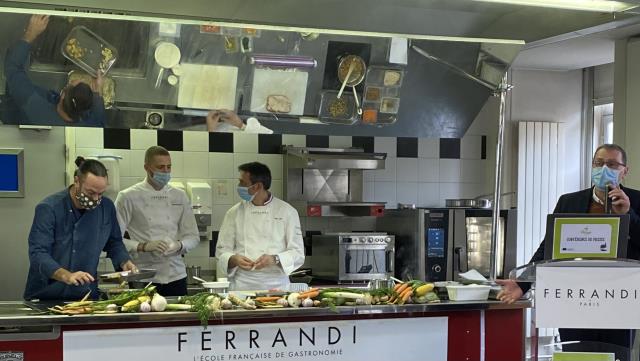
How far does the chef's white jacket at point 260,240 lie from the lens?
4.87 meters

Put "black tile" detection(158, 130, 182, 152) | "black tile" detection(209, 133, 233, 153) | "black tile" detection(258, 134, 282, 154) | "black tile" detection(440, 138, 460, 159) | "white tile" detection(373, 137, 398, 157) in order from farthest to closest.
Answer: "black tile" detection(440, 138, 460, 159), "white tile" detection(373, 137, 398, 157), "black tile" detection(258, 134, 282, 154), "black tile" detection(209, 133, 233, 153), "black tile" detection(158, 130, 182, 152)

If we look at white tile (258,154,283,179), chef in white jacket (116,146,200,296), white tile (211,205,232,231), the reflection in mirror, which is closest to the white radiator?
white tile (258,154,283,179)

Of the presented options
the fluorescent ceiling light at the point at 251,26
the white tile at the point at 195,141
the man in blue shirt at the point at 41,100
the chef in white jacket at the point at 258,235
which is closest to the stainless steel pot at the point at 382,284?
the chef in white jacket at the point at 258,235

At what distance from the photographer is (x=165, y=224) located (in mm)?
5148

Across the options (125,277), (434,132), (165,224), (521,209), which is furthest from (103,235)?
(521,209)

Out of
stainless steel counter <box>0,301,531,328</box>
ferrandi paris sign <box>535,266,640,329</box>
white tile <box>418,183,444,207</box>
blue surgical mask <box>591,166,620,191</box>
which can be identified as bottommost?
stainless steel counter <box>0,301,531,328</box>

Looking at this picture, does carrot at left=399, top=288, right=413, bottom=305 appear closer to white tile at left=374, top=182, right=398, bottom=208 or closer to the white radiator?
white tile at left=374, top=182, right=398, bottom=208

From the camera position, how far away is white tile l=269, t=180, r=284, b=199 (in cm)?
623

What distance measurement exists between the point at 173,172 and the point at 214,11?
222 centimetres

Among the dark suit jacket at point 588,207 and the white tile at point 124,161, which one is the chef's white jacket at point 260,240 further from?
the dark suit jacket at point 588,207

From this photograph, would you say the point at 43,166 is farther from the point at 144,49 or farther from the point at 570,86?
the point at 570,86

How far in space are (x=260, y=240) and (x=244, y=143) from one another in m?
1.46

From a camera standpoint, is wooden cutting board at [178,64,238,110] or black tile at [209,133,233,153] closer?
wooden cutting board at [178,64,238,110]

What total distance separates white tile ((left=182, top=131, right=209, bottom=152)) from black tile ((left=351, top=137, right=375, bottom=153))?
1433 mm
